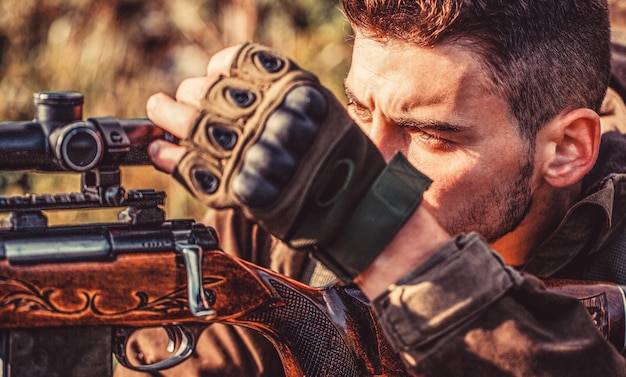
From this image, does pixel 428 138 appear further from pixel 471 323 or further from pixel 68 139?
pixel 68 139

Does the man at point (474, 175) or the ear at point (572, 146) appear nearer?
the man at point (474, 175)

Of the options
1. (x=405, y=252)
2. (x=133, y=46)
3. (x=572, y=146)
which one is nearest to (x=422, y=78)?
(x=572, y=146)

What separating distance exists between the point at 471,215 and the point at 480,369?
944 millimetres

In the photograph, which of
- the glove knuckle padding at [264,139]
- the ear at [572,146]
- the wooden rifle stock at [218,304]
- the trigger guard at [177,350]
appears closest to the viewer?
the glove knuckle padding at [264,139]

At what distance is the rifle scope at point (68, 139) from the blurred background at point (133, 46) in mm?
3833

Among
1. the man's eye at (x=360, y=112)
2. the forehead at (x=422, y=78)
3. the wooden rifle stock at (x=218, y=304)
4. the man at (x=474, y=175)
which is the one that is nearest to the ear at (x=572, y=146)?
the man at (x=474, y=175)

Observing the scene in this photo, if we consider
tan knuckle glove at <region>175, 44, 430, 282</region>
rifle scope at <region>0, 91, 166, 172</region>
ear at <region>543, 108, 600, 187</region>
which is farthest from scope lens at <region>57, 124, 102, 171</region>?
ear at <region>543, 108, 600, 187</region>

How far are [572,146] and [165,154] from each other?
162 centimetres

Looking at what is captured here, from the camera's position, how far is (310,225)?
2.21 metres

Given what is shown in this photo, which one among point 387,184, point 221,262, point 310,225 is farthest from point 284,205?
point 221,262

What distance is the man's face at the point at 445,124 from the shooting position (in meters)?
2.94

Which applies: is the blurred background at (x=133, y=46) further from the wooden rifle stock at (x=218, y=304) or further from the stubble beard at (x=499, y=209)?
the wooden rifle stock at (x=218, y=304)

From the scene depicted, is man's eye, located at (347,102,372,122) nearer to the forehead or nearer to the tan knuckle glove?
the forehead

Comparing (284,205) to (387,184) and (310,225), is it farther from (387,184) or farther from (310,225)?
(387,184)
